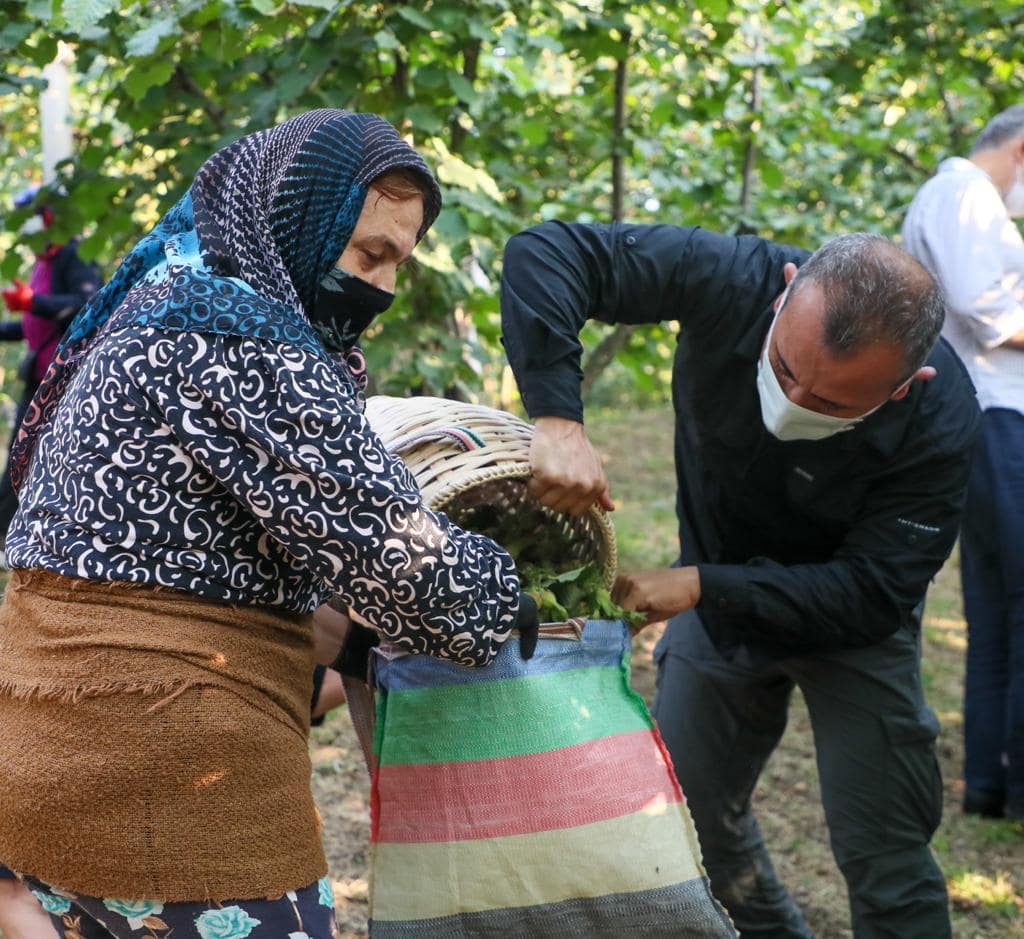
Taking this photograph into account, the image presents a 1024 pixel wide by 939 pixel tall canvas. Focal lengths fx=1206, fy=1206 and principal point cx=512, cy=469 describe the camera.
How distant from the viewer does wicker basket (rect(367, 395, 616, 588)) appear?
1.99 metres

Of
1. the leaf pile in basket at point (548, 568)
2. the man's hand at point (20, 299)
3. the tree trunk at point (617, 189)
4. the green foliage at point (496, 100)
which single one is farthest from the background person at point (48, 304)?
the leaf pile in basket at point (548, 568)

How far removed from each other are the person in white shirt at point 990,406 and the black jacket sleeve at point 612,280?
115 centimetres

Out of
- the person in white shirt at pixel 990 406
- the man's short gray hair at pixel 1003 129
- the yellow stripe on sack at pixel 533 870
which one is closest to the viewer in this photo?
the yellow stripe on sack at pixel 533 870

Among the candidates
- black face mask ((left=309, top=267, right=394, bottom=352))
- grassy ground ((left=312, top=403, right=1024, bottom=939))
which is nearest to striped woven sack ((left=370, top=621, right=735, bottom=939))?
black face mask ((left=309, top=267, right=394, bottom=352))

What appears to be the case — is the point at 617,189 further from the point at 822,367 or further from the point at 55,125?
the point at 55,125

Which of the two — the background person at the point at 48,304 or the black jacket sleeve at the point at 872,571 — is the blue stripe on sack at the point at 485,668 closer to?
the black jacket sleeve at the point at 872,571

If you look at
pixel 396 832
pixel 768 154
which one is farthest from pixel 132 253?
pixel 768 154

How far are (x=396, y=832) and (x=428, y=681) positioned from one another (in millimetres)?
238

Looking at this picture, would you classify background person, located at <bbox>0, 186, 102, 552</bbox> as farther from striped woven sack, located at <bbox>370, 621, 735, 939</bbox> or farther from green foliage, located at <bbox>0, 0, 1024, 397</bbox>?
striped woven sack, located at <bbox>370, 621, 735, 939</bbox>

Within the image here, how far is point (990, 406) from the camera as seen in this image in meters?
3.62

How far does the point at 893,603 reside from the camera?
2.39m

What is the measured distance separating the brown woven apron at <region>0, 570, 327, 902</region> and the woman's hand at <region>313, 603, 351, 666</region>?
518mm

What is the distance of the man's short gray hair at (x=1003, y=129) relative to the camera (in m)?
3.71

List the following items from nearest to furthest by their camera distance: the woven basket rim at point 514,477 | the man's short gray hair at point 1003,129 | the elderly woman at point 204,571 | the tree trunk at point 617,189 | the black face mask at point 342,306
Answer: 1. the elderly woman at point 204,571
2. the black face mask at point 342,306
3. the woven basket rim at point 514,477
4. the man's short gray hair at point 1003,129
5. the tree trunk at point 617,189
